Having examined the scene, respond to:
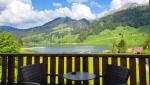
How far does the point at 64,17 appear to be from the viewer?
5.54 metres

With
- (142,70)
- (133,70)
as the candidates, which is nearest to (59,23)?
(133,70)

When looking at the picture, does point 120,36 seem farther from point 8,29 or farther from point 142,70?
point 8,29

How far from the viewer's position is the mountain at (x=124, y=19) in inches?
199

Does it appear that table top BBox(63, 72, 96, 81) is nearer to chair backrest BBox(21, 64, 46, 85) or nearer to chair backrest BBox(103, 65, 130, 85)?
chair backrest BBox(103, 65, 130, 85)

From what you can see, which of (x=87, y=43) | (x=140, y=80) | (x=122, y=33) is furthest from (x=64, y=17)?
(x=140, y=80)

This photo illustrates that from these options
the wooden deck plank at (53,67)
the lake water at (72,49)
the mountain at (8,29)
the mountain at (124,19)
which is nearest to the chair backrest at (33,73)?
the wooden deck plank at (53,67)

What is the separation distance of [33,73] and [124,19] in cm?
277

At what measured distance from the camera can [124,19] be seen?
5234mm

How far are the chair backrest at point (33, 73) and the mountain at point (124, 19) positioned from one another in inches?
78.9

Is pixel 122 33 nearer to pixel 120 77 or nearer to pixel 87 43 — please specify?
pixel 87 43

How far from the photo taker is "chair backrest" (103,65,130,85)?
2810 millimetres

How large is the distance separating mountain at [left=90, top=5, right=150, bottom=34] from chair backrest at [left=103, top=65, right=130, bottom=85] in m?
1.91

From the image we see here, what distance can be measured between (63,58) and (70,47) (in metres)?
0.74

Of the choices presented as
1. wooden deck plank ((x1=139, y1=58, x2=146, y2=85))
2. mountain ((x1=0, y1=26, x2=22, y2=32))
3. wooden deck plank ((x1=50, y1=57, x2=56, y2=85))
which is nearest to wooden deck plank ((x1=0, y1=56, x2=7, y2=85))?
wooden deck plank ((x1=50, y1=57, x2=56, y2=85))
